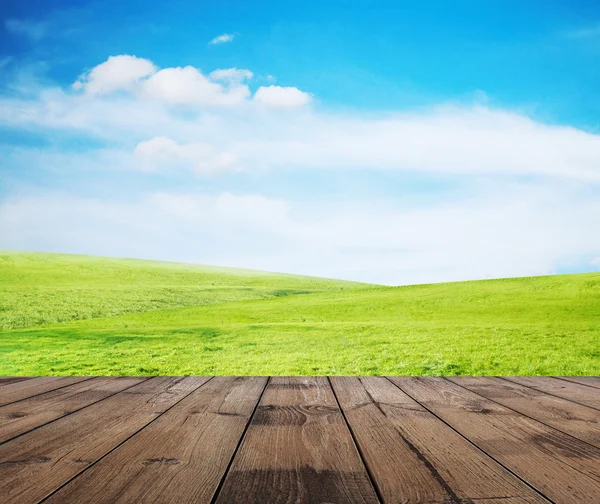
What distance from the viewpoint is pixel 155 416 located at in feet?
8.17

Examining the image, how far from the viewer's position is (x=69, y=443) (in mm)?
2016

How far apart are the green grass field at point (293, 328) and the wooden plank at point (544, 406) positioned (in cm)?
814

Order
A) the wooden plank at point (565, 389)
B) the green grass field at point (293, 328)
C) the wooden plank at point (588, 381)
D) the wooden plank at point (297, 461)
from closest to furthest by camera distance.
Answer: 1. the wooden plank at point (297, 461)
2. the wooden plank at point (565, 389)
3. the wooden plank at point (588, 381)
4. the green grass field at point (293, 328)

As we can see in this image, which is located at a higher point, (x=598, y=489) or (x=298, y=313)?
(x=598, y=489)

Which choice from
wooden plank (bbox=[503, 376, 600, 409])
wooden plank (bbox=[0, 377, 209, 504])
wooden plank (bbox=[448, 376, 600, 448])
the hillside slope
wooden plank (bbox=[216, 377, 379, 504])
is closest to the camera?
wooden plank (bbox=[216, 377, 379, 504])

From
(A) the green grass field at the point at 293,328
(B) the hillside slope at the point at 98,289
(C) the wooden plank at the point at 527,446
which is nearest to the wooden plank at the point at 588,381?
(C) the wooden plank at the point at 527,446

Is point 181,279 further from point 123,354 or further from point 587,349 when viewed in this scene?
point 587,349

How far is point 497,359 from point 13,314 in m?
25.2

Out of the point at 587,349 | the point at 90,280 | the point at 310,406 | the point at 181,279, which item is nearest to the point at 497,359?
the point at 587,349

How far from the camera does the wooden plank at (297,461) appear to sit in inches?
57.5

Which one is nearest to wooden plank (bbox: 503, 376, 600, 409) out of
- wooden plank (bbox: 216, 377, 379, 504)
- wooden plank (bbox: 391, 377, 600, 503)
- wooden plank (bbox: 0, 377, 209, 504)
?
wooden plank (bbox: 391, 377, 600, 503)

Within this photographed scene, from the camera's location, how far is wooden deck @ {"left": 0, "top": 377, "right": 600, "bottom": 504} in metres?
1.50

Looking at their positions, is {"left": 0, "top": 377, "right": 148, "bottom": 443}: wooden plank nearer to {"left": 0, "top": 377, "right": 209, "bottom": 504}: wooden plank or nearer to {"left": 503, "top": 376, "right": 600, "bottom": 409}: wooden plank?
{"left": 0, "top": 377, "right": 209, "bottom": 504}: wooden plank

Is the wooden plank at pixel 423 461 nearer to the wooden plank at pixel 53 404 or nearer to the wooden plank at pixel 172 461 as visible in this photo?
the wooden plank at pixel 172 461
